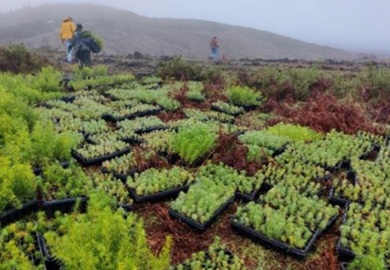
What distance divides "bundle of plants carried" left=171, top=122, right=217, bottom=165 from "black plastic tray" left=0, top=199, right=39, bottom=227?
240 cm

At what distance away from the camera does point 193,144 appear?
652 cm

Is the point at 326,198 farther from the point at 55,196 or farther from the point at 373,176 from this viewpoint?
the point at 55,196

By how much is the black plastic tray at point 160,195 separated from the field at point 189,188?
2 cm

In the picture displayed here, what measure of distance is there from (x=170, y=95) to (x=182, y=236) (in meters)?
6.72

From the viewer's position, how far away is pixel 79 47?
16.4 meters

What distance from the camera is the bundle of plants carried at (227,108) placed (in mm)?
10155

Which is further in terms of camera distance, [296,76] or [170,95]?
[296,76]

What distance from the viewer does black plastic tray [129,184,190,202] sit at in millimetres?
5574

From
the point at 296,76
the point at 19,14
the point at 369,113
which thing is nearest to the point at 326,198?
the point at 369,113

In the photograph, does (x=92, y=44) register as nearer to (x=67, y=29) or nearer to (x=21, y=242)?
(x=67, y=29)

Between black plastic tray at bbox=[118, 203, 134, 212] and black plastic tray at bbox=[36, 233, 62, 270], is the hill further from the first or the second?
black plastic tray at bbox=[36, 233, 62, 270]

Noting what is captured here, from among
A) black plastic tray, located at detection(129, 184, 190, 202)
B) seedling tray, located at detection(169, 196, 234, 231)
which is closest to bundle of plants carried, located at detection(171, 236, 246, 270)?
seedling tray, located at detection(169, 196, 234, 231)

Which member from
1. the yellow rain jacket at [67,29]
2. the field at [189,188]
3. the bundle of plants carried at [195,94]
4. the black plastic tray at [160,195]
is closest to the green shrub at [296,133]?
the field at [189,188]

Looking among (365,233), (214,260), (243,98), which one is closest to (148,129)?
(243,98)
